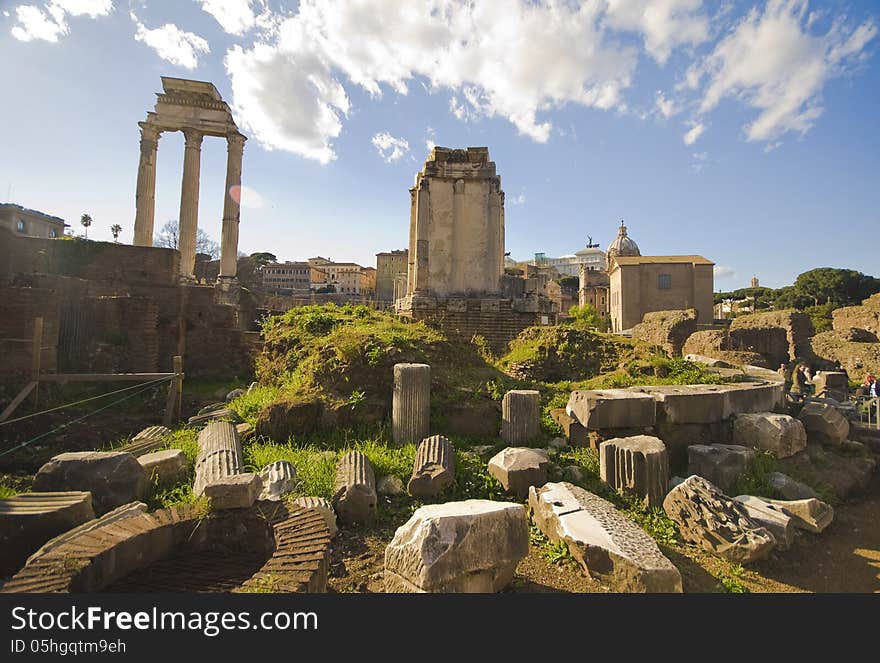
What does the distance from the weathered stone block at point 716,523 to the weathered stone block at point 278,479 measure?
3.69m

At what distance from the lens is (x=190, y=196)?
20188 mm

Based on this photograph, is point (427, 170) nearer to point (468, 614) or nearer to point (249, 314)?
point (468, 614)

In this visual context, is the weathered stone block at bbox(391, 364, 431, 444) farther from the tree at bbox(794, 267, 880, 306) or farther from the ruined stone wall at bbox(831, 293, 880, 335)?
the tree at bbox(794, 267, 880, 306)

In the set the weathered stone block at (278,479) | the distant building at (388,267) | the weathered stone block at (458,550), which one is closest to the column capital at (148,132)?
the weathered stone block at (278,479)

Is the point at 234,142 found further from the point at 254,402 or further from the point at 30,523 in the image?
the point at 30,523

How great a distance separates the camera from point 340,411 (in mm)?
5699

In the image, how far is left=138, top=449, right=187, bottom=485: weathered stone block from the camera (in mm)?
4676

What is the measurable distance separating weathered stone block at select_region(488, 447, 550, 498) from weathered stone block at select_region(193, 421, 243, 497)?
2736 mm

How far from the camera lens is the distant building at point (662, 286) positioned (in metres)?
38.1

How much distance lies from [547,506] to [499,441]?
166 cm

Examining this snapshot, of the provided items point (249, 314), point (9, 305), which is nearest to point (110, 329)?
point (9, 305)

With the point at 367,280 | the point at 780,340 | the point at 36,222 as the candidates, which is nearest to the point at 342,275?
the point at 367,280

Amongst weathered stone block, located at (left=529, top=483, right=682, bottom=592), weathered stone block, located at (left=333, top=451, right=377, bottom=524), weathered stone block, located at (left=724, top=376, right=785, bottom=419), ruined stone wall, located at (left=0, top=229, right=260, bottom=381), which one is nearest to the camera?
weathered stone block, located at (left=529, top=483, right=682, bottom=592)

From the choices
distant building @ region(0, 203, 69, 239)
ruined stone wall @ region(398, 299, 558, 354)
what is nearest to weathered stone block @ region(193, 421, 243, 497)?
ruined stone wall @ region(398, 299, 558, 354)
